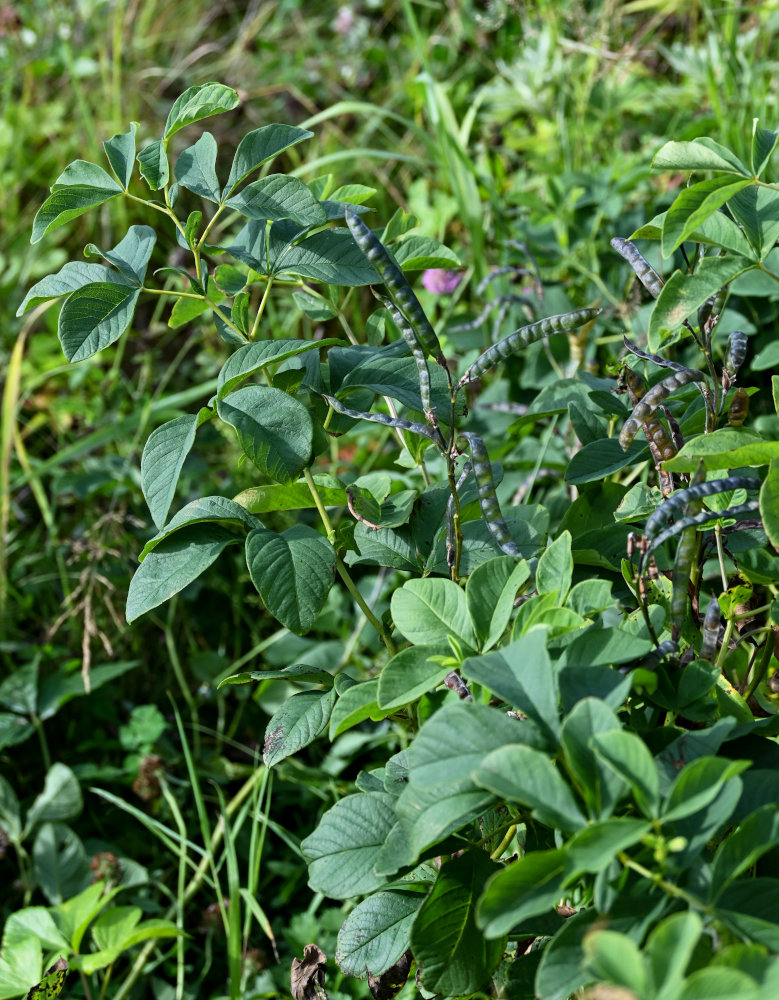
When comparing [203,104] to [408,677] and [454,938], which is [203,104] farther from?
[454,938]

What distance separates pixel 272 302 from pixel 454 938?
199 cm

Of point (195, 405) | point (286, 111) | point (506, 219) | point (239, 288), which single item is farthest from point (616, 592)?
point (286, 111)

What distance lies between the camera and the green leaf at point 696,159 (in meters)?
0.74

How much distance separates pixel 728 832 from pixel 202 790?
43.1 inches

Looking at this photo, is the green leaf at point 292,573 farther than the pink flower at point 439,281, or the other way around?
the pink flower at point 439,281

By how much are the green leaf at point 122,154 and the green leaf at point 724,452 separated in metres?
0.55

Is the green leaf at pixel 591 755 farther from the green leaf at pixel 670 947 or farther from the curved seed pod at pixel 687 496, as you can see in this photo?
the curved seed pod at pixel 687 496

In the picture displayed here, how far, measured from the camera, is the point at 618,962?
1.56ft

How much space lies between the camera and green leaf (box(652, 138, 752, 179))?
0.74 m

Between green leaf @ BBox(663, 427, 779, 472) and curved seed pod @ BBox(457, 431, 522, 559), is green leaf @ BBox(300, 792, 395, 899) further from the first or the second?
green leaf @ BBox(663, 427, 779, 472)

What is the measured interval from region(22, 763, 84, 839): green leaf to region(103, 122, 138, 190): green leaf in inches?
39.7

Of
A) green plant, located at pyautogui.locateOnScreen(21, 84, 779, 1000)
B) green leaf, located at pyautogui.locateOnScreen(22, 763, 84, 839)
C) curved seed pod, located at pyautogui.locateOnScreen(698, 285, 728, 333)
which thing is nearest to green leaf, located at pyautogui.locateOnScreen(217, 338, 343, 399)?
green plant, located at pyautogui.locateOnScreen(21, 84, 779, 1000)

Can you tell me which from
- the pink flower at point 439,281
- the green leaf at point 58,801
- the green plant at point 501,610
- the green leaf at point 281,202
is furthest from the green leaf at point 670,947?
the pink flower at point 439,281

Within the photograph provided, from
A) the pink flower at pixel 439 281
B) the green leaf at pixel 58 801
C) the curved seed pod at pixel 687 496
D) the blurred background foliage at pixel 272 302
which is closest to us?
the curved seed pod at pixel 687 496
